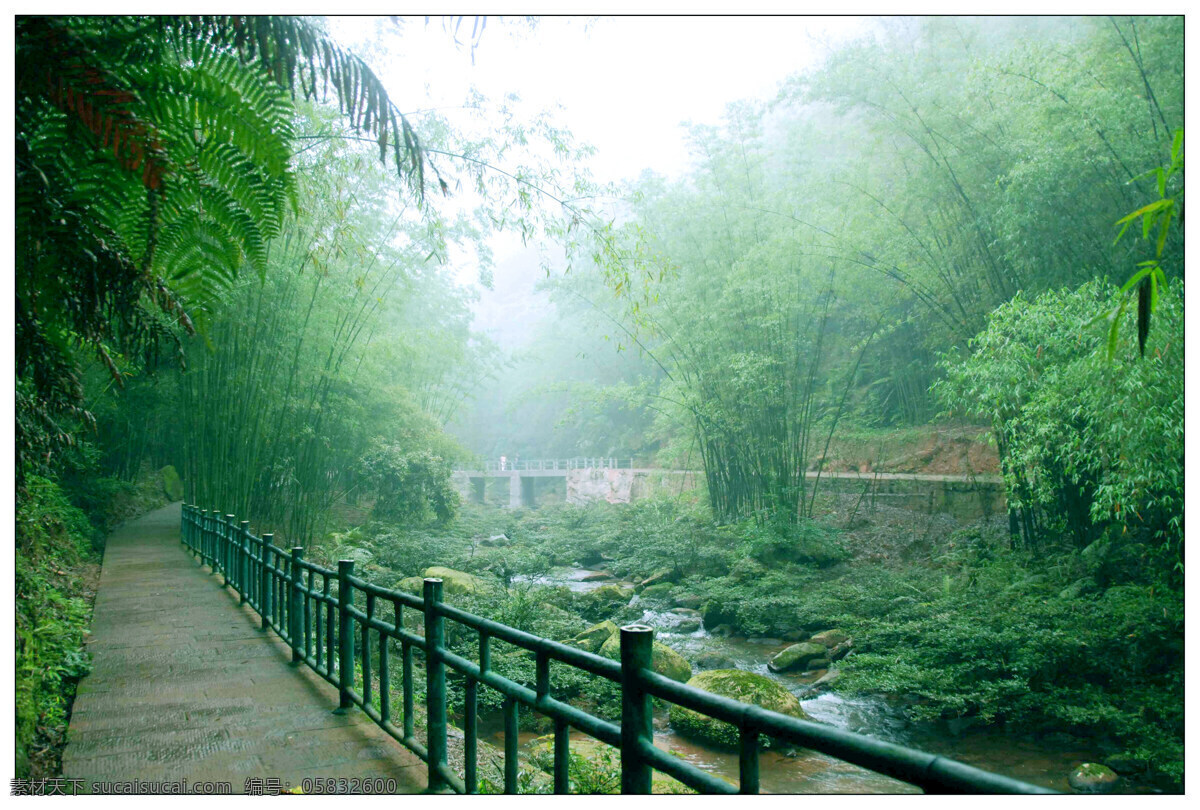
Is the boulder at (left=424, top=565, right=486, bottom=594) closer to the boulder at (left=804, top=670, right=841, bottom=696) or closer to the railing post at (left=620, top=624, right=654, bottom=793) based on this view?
the boulder at (left=804, top=670, right=841, bottom=696)

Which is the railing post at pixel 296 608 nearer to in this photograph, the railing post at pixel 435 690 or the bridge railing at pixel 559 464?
the railing post at pixel 435 690

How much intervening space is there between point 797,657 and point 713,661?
2.09 feet

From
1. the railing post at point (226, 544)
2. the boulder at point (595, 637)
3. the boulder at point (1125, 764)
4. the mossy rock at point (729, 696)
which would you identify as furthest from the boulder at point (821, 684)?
the railing post at point (226, 544)

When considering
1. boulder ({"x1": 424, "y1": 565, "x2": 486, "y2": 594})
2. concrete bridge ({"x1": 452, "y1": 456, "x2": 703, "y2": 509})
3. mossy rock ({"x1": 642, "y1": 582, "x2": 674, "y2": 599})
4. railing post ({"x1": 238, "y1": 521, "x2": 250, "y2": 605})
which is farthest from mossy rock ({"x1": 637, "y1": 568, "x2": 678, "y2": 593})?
railing post ({"x1": 238, "y1": 521, "x2": 250, "y2": 605})

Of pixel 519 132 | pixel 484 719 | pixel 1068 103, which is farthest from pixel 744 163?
pixel 484 719

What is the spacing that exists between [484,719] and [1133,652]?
13.2ft

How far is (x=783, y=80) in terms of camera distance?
8.48 meters

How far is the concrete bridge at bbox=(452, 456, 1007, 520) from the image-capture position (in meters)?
8.71

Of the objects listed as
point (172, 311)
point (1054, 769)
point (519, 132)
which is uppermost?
point (519, 132)

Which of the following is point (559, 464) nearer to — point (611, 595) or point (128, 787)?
point (611, 595)

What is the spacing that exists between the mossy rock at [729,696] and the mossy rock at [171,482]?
12.1 meters

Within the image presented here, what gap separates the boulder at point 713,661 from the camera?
18.9ft

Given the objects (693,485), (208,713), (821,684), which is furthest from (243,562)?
(693,485)

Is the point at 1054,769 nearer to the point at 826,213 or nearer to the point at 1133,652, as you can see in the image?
the point at 1133,652
